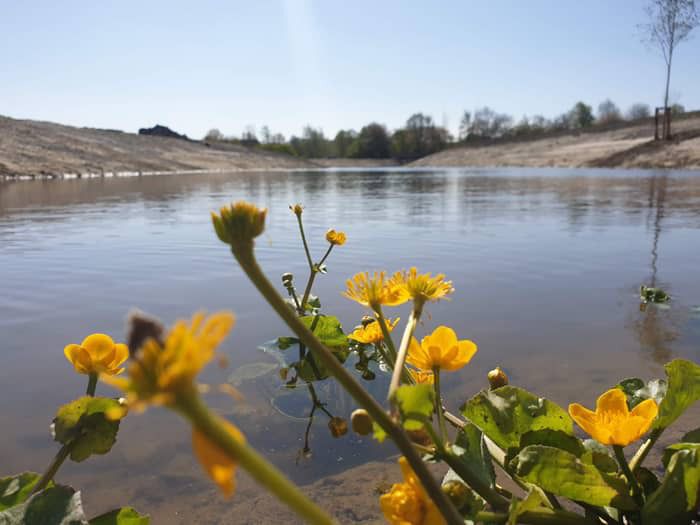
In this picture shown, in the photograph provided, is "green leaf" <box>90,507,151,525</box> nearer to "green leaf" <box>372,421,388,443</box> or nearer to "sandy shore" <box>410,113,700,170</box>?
"green leaf" <box>372,421,388,443</box>

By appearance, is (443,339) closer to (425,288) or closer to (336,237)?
(425,288)

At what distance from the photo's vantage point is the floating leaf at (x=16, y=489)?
1006 mm

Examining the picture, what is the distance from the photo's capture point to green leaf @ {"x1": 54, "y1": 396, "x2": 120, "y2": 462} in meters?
0.98

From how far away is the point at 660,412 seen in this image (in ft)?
3.56

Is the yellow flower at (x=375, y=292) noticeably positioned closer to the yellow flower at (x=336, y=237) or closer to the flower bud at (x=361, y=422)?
the flower bud at (x=361, y=422)

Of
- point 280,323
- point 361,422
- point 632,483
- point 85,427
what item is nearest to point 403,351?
point 361,422

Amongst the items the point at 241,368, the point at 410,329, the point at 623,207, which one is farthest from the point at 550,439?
the point at 623,207

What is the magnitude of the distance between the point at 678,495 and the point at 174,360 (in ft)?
2.76

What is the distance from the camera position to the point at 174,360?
0.38 m

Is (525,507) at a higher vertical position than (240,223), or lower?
lower

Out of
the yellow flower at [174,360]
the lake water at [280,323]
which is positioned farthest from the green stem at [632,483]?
the yellow flower at [174,360]

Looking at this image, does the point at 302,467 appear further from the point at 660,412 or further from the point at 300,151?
the point at 300,151

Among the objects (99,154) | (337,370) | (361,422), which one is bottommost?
(361,422)

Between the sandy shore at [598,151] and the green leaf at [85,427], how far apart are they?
2957 cm
